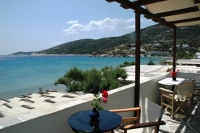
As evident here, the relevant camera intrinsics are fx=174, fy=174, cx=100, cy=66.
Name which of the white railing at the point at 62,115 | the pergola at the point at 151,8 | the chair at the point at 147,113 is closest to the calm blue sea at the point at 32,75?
the pergola at the point at 151,8

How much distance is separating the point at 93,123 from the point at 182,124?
230 cm

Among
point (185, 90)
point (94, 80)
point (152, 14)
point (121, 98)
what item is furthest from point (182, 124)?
point (94, 80)

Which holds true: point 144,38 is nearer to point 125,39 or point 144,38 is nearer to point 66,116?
point 125,39

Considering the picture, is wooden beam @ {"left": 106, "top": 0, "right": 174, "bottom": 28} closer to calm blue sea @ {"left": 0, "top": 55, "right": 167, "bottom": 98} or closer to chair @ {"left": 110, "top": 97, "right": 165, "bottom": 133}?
chair @ {"left": 110, "top": 97, "right": 165, "bottom": 133}

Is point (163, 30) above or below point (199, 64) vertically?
above

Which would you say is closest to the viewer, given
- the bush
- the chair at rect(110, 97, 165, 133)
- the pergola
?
the chair at rect(110, 97, 165, 133)

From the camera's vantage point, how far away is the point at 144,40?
28.8m

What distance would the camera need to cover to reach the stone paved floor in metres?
3.04

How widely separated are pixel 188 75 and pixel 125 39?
32.4 m

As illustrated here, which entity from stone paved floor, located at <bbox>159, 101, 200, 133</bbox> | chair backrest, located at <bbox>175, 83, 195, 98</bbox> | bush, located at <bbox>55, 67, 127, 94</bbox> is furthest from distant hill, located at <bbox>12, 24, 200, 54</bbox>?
stone paved floor, located at <bbox>159, 101, 200, 133</bbox>

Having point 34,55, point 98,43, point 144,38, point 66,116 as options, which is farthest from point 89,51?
point 34,55

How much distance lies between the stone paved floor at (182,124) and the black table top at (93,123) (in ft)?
5.04

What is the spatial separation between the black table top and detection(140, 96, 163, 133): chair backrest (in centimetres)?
55

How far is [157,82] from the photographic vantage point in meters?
4.54
